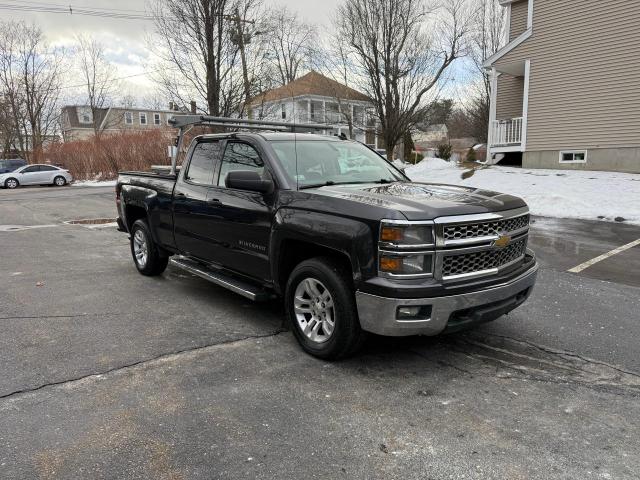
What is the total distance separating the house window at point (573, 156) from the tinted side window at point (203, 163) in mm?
15328

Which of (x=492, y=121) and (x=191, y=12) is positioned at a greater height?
(x=191, y=12)

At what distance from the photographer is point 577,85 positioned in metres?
16.9

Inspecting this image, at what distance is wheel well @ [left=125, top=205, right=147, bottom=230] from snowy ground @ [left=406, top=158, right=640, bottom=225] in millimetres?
9466

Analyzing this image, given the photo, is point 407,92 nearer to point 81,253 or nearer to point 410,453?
point 81,253

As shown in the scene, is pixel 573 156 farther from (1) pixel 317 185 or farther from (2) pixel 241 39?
(1) pixel 317 185

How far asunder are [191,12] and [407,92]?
9.11m

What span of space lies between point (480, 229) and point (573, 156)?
1606cm

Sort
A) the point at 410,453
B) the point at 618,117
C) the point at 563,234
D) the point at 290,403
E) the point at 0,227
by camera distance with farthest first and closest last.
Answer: the point at 618,117 → the point at 0,227 → the point at 563,234 → the point at 290,403 → the point at 410,453

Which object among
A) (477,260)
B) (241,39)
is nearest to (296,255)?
(477,260)

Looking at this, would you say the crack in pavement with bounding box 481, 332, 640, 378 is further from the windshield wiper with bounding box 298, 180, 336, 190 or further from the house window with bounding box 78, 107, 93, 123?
the house window with bounding box 78, 107, 93, 123

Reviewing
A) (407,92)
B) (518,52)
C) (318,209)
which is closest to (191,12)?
(407,92)

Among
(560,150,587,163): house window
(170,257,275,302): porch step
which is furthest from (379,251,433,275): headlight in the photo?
(560,150,587,163): house window

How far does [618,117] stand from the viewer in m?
15.8

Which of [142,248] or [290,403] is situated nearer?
[290,403]
